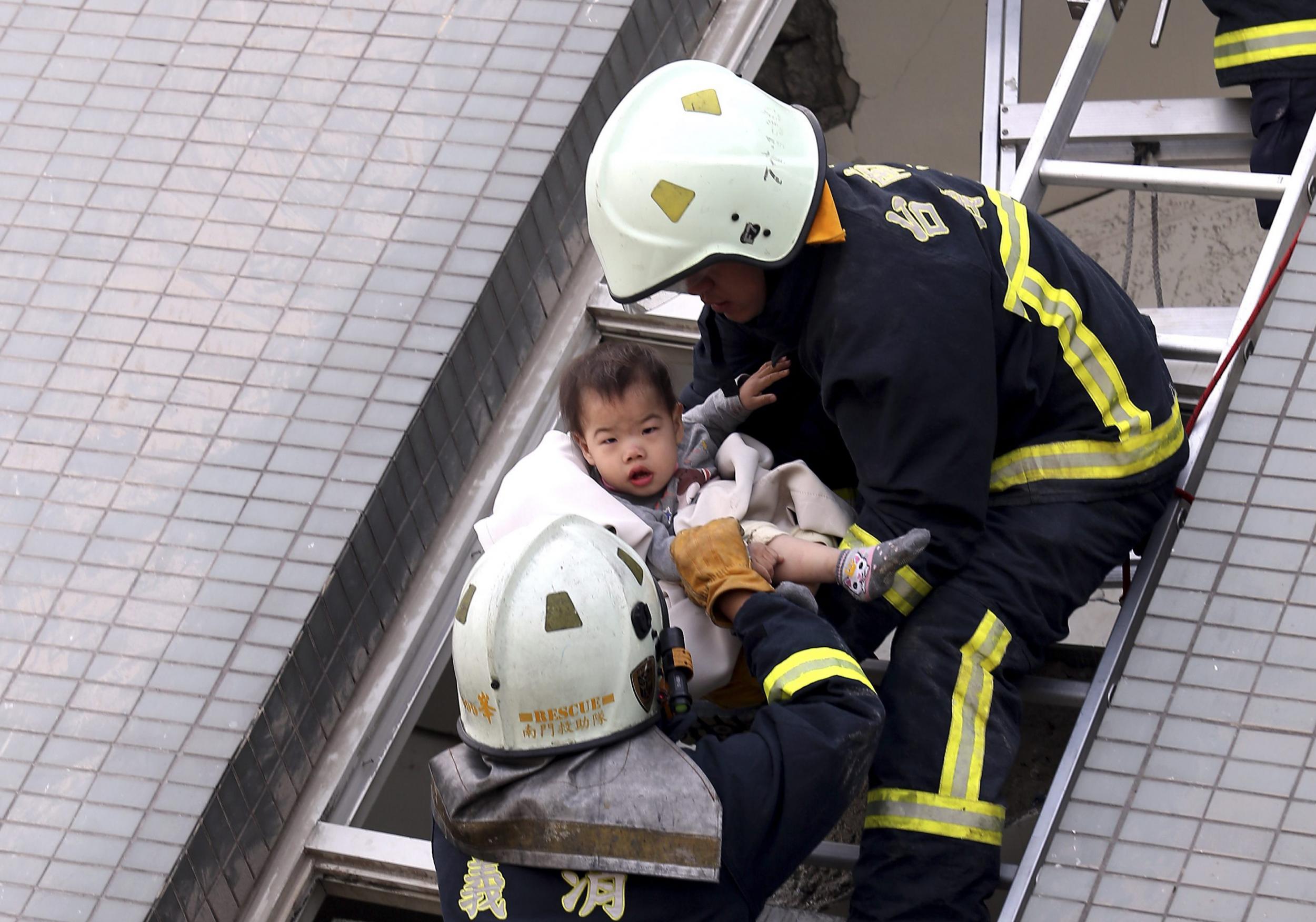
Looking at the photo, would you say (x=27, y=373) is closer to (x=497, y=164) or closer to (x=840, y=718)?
(x=497, y=164)

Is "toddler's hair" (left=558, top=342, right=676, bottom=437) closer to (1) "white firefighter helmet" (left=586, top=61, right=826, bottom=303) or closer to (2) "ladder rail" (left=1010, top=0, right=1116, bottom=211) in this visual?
(1) "white firefighter helmet" (left=586, top=61, right=826, bottom=303)

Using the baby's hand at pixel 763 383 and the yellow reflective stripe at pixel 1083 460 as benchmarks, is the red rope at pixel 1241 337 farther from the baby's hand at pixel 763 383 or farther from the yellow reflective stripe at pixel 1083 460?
the baby's hand at pixel 763 383

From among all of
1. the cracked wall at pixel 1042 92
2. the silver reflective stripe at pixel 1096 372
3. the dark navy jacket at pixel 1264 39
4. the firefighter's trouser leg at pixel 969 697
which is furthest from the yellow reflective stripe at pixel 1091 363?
the cracked wall at pixel 1042 92

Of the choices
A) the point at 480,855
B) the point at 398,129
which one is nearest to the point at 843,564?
the point at 480,855

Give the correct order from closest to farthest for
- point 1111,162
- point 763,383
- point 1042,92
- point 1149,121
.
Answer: point 763,383
point 1149,121
point 1111,162
point 1042,92

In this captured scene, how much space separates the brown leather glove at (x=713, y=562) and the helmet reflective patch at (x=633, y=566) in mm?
155

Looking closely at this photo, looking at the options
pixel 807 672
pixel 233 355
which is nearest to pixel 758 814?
pixel 807 672

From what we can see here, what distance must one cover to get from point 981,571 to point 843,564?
0.21m

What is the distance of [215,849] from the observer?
240cm

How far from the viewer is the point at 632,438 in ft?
8.29

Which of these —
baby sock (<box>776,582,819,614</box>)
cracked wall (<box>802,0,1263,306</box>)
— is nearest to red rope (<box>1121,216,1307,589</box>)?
baby sock (<box>776,582,819,614</box>)

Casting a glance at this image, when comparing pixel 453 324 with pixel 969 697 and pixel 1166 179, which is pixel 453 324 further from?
pixel 1166 179

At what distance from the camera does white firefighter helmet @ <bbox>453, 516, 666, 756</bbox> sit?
1.99m

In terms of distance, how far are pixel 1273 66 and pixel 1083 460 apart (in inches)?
48.9
